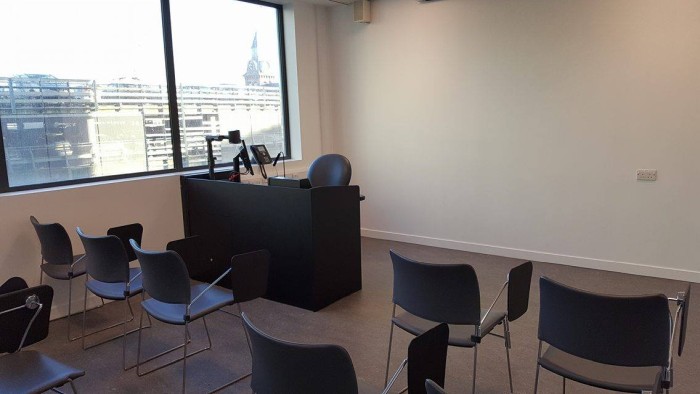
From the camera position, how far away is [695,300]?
3.99m

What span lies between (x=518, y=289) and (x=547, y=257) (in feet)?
9.66

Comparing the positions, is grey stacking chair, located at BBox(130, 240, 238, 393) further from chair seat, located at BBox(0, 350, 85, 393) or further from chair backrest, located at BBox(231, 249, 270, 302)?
chair seat, located at BBox(0, 350, 85, 393)

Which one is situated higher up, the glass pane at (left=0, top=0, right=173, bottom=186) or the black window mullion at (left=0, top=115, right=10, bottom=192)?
the glass pane at (left=0, top=0, right=173, bottom=186)

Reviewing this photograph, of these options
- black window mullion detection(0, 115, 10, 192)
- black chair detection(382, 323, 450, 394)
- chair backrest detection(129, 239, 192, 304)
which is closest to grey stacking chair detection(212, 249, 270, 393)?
chair backrest detection(129, 239, 192, 304)

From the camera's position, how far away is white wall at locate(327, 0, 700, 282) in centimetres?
437

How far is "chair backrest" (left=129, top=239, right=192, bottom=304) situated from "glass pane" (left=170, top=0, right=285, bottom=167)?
2.57m

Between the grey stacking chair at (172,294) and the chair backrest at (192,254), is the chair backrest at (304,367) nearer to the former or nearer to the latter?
the grey stacking chair at (172,294)

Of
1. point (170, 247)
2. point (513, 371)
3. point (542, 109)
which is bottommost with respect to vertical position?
point (513, 371)

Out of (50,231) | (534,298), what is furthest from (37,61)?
(534,298)

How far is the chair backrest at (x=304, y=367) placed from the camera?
1.60 m

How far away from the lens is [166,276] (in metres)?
2.65

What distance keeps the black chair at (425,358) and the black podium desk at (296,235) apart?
204cm

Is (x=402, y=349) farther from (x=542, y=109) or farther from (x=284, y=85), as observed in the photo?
(x=284, y=85)

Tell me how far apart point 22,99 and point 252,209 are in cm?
193
